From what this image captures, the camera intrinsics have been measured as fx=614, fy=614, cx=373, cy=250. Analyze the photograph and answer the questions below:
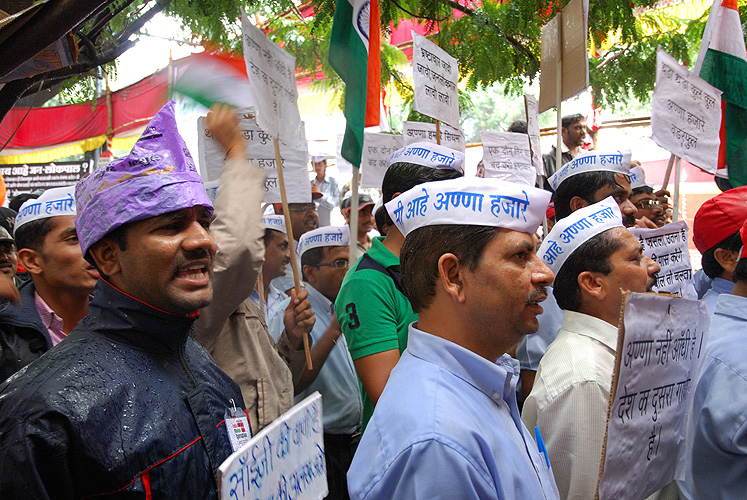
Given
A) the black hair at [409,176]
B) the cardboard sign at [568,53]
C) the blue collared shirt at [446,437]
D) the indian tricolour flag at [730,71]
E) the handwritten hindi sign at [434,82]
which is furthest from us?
the indian tricolour flag at [730,71]

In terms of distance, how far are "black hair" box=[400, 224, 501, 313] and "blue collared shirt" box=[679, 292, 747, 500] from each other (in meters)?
1.18

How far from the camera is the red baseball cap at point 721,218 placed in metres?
3.08

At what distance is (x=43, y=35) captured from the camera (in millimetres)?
2252

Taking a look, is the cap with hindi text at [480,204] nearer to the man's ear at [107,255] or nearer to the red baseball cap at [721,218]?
the man's ear at [107,255]

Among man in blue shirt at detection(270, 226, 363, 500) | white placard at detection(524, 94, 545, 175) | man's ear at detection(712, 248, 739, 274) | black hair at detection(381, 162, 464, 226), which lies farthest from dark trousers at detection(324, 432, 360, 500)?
white placard at detection(524, 94, 545, 175)

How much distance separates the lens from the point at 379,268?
2.71m

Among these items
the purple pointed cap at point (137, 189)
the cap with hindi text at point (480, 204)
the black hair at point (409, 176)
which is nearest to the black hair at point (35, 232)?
the purple pointed cap at point (137, 189)

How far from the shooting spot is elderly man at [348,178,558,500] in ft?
4.58

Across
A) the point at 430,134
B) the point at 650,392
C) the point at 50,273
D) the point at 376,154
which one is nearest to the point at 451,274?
the point at 650,392

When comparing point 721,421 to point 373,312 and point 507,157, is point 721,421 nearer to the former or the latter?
point 373,312

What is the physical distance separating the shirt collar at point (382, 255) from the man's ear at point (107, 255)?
1220 mm

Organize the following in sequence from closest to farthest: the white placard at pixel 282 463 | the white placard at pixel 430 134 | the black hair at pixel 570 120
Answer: the white placard at pixel 282 463
the white placard at pixel 430 134
the black hair at pixel 570 120

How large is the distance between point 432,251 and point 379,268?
1002 mm

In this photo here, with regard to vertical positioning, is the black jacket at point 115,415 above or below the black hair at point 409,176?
below
